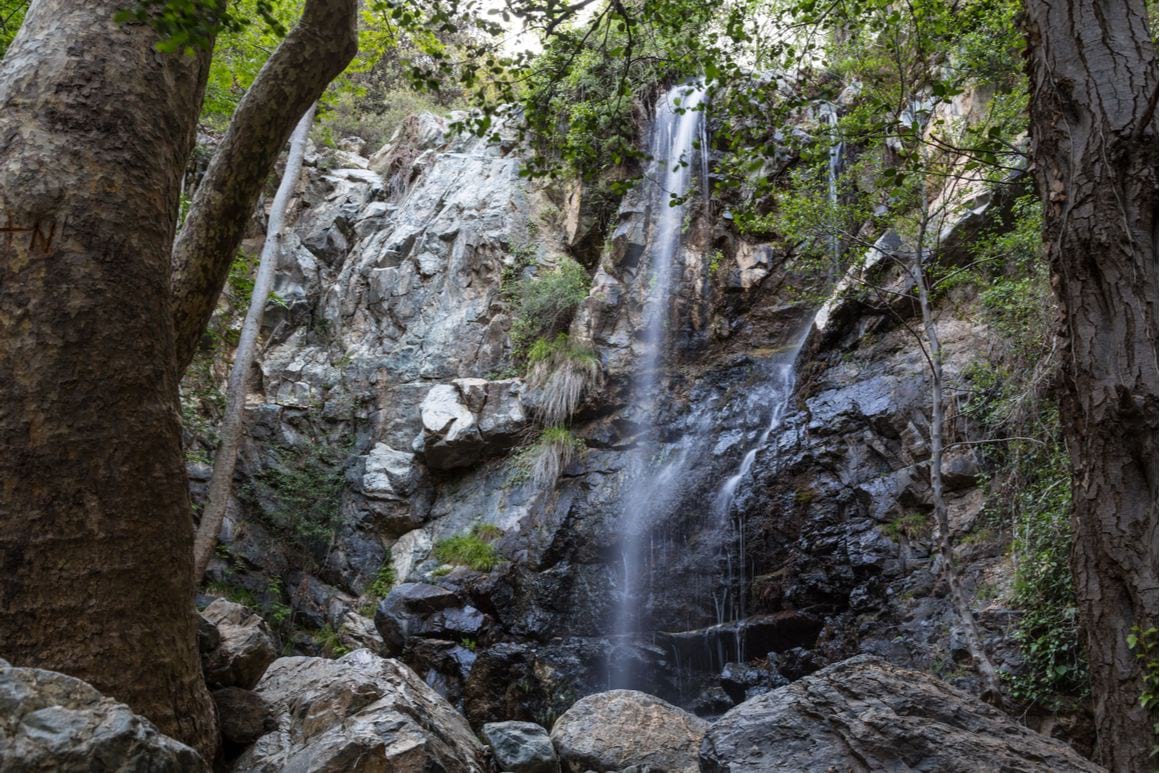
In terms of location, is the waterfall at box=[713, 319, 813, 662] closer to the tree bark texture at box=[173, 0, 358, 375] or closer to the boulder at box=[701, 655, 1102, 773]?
the boulder at box=[701, 655, 1102, 773]

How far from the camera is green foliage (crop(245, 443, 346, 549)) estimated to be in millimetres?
11938

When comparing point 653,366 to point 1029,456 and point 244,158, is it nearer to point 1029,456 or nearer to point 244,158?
point 1029,456

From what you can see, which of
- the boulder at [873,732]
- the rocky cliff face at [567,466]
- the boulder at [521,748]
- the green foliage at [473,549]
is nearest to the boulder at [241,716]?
the boulder at [521,748]

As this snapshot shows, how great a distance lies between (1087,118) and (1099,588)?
1.51 m

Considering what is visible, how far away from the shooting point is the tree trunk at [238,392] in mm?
9359

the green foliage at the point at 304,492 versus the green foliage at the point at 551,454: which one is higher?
the green foliage at the point at 551,454

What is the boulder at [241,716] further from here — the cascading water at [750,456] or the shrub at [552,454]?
the shrub at [552,454]

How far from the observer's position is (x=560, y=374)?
38.6ft

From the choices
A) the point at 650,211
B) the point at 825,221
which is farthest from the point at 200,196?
the point at 650,211

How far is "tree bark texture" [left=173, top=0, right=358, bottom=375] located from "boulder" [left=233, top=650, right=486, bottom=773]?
1378 millimetres

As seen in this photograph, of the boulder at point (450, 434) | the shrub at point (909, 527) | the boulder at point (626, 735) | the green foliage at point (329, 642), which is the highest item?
the boulder at point (450, 434)

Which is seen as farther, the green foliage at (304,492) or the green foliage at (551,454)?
the green foliage at (304,492)

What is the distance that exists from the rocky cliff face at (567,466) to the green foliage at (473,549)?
0.09m

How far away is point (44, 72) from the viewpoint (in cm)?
253
